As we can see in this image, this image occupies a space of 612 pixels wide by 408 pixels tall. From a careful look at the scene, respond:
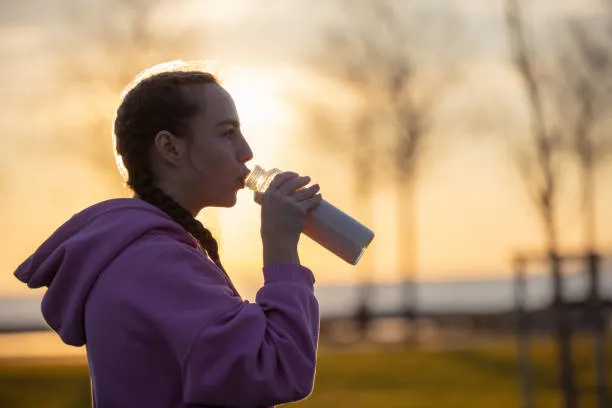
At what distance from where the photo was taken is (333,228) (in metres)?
2.94

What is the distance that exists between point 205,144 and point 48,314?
20.4 inches

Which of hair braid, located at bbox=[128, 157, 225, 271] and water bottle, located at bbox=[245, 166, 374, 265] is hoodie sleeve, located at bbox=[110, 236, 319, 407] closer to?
hair braid, located at bbox=[128, 157, 225, 271]

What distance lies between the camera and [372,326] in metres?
33.6

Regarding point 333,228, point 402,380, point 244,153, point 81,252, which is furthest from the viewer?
point 402,380

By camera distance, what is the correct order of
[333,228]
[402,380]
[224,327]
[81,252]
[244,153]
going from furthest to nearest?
[402,380], [333,228], [244,153], [81,252], [224,327]

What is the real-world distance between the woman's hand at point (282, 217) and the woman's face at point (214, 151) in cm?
10

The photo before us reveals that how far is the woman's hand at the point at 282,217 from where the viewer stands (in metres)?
2.68

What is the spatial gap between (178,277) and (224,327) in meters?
0.15

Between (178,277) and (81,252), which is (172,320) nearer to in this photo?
(178,277)

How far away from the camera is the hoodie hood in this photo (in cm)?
265

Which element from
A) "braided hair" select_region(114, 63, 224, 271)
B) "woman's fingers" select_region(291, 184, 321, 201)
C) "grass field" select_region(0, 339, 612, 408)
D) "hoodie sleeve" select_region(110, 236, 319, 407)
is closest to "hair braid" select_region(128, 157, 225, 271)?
"braided hair" select_region(114, 63, 224, 271)

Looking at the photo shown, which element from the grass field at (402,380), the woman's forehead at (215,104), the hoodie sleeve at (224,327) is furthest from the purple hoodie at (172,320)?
the grass field at (402,380)

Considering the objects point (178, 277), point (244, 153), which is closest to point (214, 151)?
point (244, 153)

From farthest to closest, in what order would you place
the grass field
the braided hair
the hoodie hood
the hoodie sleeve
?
the grass field < the braided hair < the hoodie hood < the hoodie sleeve
